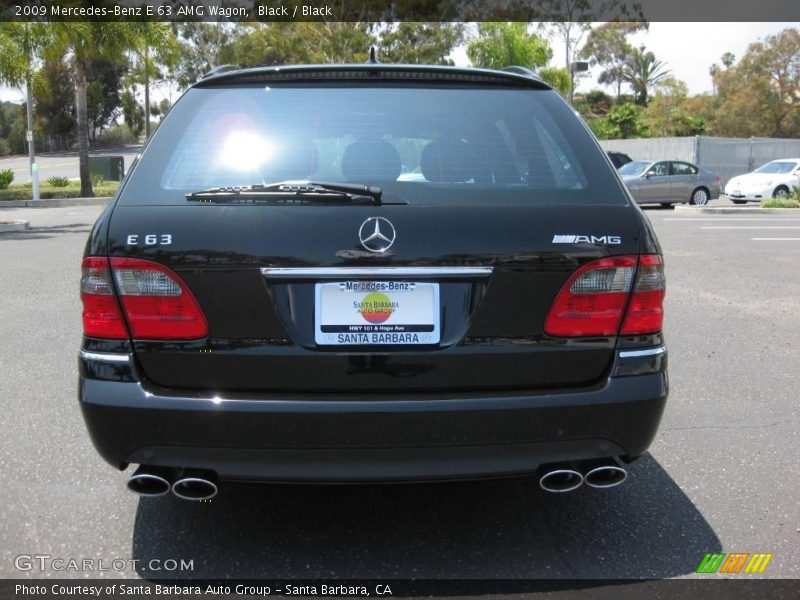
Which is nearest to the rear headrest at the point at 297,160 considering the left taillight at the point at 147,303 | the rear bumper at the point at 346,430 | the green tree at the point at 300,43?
the left taillight at the point at 147,303

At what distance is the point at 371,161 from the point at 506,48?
36.6 meters

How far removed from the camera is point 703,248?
12.7 metres

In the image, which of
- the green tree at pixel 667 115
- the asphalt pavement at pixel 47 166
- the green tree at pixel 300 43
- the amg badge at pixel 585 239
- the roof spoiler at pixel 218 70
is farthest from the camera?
the green tree at pixel 667 115

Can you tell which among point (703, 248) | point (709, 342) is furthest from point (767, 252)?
point (709, 342)

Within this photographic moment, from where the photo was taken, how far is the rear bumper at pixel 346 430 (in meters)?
2.60

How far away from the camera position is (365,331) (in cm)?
261

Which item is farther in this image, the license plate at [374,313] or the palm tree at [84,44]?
the palm tree at [84,44]

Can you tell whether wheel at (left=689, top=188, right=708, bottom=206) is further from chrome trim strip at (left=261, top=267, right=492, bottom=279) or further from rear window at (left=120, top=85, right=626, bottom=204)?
chrome trim strip at (left=261, top=267, right=492, bottom=279)

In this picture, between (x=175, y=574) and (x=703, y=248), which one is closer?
(x=175, y=574)

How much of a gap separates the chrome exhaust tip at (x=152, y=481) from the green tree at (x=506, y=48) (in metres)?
35.5

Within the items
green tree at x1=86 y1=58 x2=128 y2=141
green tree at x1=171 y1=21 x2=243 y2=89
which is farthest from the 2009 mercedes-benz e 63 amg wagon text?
green tree at x1=86 y1=58 x2=128 y2=141

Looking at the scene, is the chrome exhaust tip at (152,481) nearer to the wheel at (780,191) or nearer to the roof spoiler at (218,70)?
the roof spoiler at (218,70)

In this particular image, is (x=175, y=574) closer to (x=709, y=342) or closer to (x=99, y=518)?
(x=99, y=518)

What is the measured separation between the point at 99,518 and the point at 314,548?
3.04 ft
